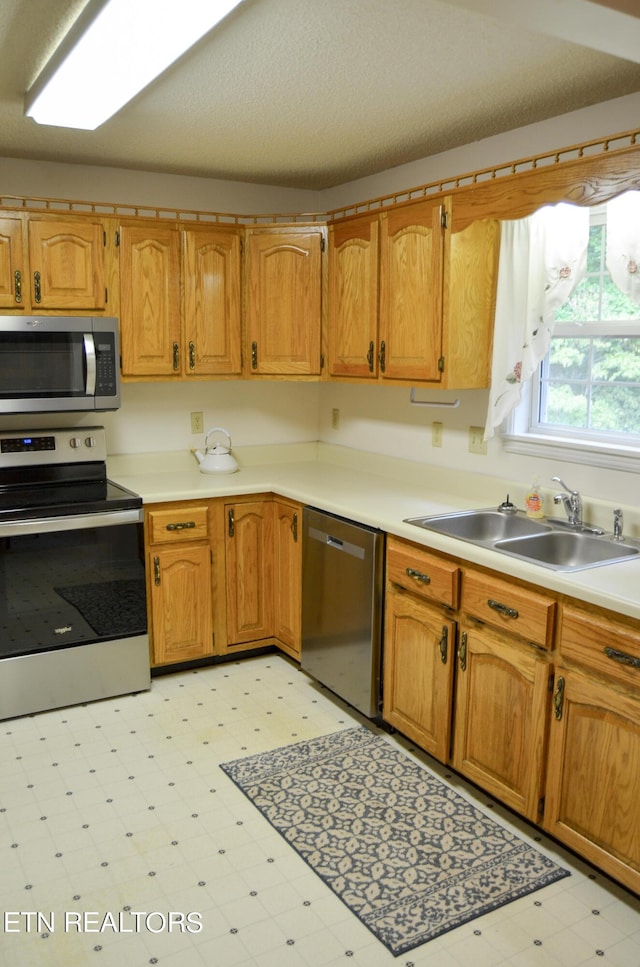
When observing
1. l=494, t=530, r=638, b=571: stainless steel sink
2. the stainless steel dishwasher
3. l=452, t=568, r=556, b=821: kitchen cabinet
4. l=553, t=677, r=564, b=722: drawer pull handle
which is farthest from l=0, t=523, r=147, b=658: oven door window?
l=553, t=677, r=564, b=722: drawer pull handle

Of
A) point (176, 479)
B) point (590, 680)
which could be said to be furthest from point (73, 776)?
point (590, 680)

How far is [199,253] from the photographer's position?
3.56 m

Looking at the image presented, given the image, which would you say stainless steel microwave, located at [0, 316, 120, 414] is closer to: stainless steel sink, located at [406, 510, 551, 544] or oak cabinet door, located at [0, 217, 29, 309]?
oak cabinet door, located at [0, 217, 29, 309]

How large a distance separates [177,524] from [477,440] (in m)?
1.33

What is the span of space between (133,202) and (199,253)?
1.51ft

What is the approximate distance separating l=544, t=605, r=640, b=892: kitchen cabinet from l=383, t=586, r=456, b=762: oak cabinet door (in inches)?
18.3

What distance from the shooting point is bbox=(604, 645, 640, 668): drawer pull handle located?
195 cm

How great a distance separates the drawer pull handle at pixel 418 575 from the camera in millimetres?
2648

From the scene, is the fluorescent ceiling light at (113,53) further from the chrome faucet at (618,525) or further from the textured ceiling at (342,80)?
the chrome faucet at (618,525)

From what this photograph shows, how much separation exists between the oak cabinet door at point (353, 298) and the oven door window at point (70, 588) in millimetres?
1198

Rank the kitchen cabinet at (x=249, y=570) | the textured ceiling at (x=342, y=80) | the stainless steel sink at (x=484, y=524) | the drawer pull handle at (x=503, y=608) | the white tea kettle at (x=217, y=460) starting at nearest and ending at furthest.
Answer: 1. the textured ceiling at (x=342, y=80)
2. the drawer pull handle at (x=503, y=608)
3. the stainless steel sink at (x=484, y=524)
4. the kitchen cabinet at (x=249, y=570)
5. the white tea kettle at (x=217, y=460)

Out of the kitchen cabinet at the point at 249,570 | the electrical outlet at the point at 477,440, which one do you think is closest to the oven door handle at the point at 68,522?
the kitchen cabinet at the point at 249,570

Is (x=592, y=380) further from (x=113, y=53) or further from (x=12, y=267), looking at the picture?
(x=12, y=267)

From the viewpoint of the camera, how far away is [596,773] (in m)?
2.10
